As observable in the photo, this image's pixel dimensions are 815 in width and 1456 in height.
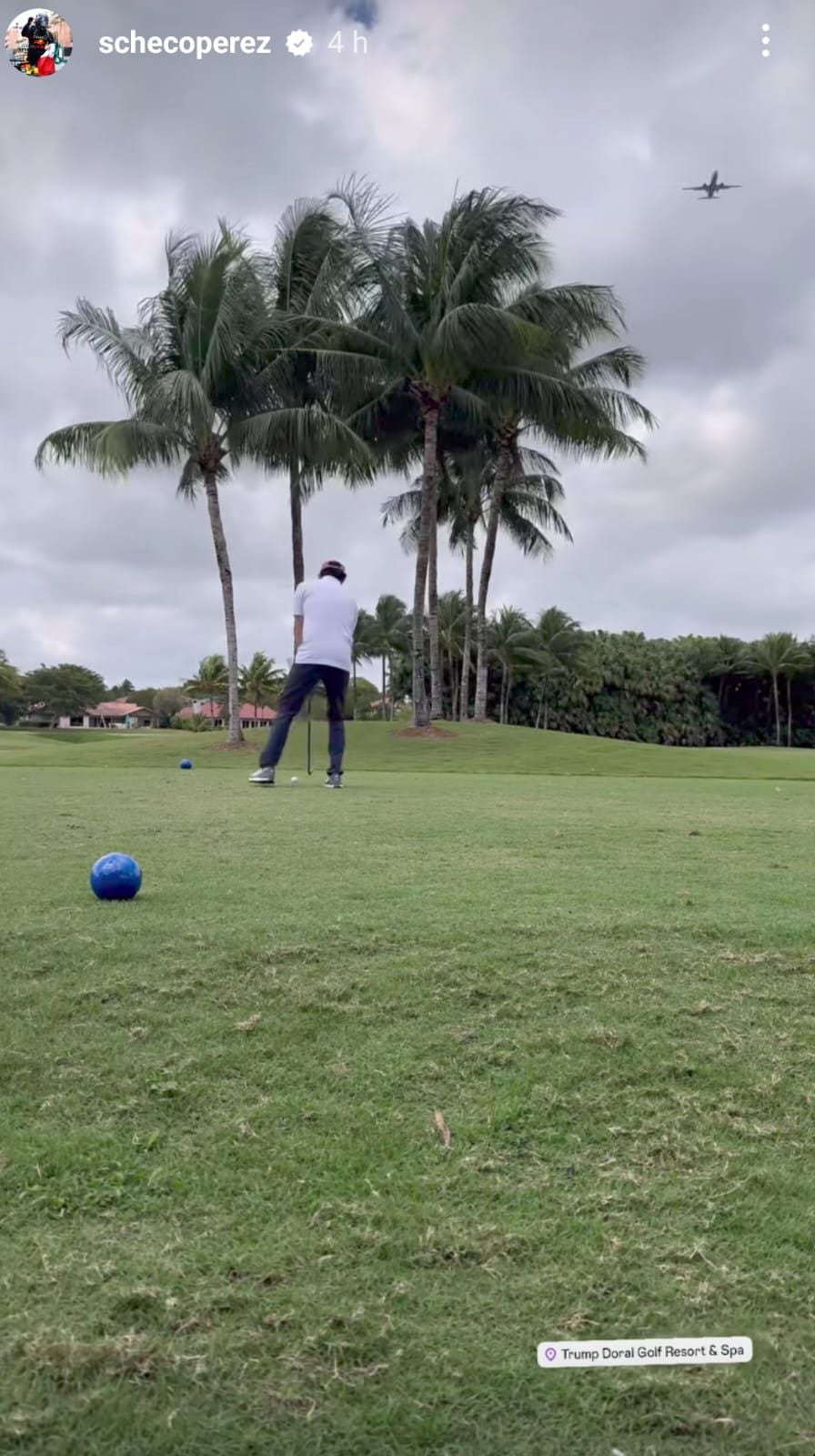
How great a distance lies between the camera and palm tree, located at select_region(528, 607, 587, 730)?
4628 cm

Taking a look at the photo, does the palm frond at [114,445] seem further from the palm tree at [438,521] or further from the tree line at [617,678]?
the tree line at [617,678]

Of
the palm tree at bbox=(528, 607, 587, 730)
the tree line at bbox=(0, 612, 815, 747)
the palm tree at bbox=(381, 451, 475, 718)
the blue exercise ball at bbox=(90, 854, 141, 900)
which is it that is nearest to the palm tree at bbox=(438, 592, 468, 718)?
the tree line at bbox=(0, 612, 815, 747)

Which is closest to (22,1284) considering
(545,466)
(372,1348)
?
(372,1348)

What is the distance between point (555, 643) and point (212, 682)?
46.5 m

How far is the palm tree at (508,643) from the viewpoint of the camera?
46031mm

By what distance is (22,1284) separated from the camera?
5.16ft

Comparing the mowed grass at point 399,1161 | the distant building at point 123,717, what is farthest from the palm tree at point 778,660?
the distant building at point 123,717

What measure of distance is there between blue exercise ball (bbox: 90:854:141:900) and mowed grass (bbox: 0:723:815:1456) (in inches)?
3.3

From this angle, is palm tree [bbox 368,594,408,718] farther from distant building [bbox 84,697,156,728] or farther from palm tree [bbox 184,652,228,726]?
distant building [bbox 84,697,156,728]

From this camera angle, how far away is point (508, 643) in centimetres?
4606

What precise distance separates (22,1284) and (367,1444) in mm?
650

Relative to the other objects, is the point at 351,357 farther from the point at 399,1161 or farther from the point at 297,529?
the point at 399,1161

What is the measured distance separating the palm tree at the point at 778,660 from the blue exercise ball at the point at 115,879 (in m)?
52.9

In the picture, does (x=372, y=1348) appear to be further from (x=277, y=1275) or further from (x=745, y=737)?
(x=745, y=737)
